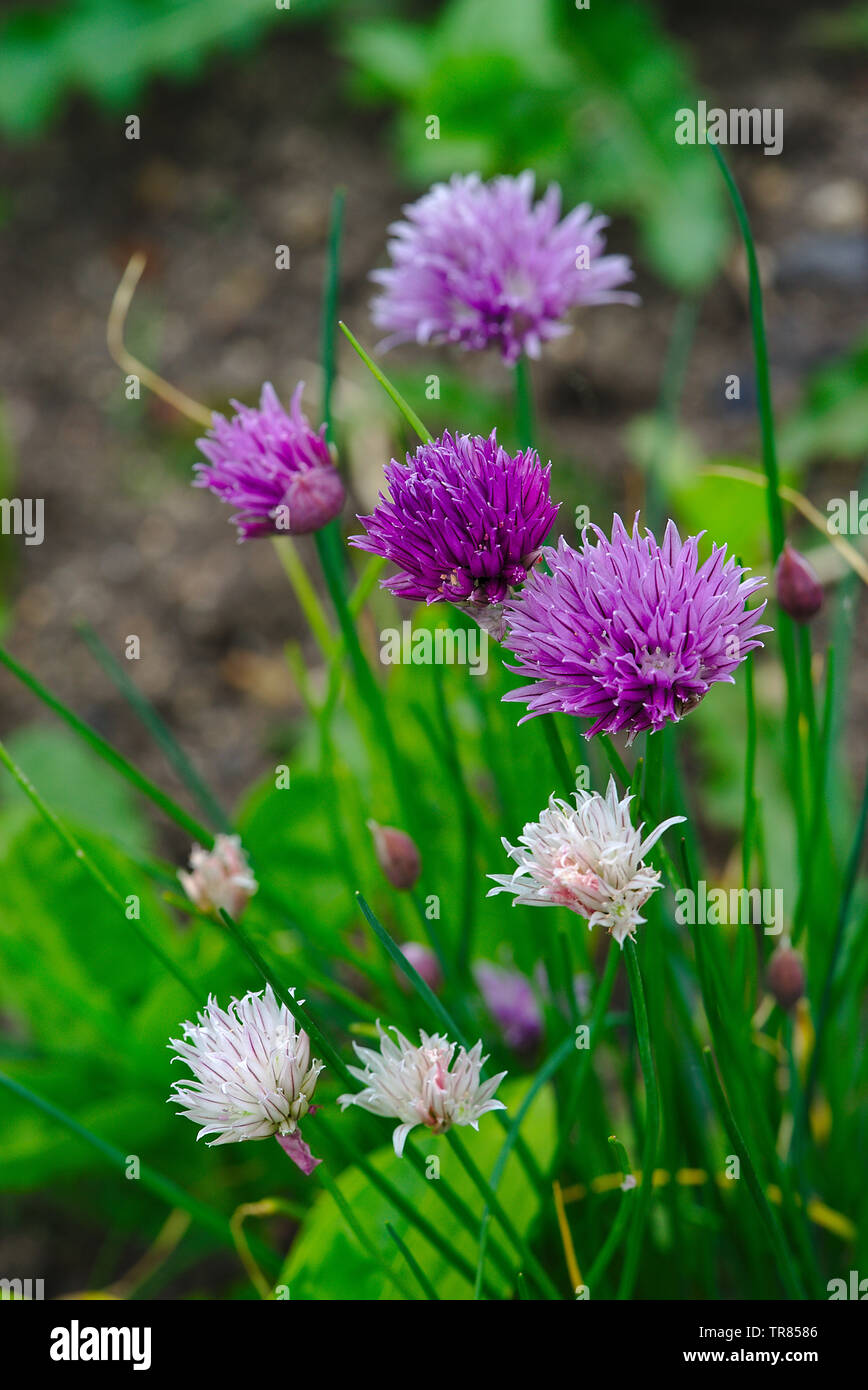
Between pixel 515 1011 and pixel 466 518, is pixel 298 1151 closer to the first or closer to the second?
pixel 466 518

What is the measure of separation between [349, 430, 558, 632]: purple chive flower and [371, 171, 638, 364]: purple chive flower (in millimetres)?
273

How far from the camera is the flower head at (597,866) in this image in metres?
0.48

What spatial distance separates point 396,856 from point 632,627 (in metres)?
0.27

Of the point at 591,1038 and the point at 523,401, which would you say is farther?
the point at 523,401

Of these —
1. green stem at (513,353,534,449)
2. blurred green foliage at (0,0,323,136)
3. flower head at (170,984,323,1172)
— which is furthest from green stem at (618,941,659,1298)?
blurred green foliage at (0,0,323,136)

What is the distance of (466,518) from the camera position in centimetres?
50


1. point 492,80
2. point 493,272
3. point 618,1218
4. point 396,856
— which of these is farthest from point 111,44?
point 618,1218

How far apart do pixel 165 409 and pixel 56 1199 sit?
117cm

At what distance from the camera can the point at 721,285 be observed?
1848 mm

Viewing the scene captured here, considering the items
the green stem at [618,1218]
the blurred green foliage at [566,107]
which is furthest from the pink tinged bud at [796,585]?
the blurred green foliage at [566,107]

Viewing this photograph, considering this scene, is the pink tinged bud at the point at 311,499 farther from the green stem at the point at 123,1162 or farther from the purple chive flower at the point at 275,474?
the green stem at the point at 123,1162

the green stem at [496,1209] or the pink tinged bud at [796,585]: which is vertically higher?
the pink tinged bud at [796,585]

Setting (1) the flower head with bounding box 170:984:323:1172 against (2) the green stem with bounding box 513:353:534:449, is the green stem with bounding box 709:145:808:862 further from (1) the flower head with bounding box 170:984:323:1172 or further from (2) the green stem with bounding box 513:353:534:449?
(1) the flower head with bounding box 170:984:323:1172

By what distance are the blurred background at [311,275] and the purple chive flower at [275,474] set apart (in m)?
0.84
